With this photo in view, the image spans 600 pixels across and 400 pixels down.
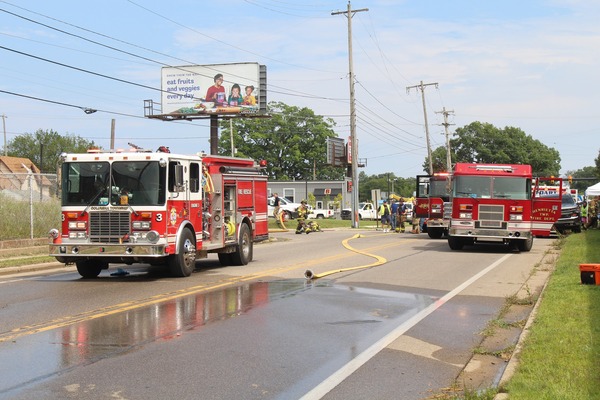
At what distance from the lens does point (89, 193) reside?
14.2 meters

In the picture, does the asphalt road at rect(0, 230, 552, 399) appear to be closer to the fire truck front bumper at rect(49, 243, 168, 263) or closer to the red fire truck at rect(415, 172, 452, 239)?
the fire truck front bumper at rect(49, 243, 168, 263)

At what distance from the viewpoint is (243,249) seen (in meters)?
18.0

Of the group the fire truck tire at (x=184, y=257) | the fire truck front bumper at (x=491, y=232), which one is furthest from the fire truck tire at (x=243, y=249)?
the fire truck front bumper at (x=491, y=232)

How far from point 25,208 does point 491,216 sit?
15346 mm

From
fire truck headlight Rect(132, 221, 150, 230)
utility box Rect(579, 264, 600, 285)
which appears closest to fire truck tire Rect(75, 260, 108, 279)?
fire truck headlight Rect(132, 221, 150, 230)

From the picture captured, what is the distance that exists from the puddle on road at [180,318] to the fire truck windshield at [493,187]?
32.7 ft

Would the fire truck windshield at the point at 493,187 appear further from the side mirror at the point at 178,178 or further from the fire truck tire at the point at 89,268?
the fire truck tire at the point at 89,268

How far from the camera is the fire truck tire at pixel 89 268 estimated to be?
14.9 m

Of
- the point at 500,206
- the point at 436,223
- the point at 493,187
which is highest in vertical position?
the point at 493,187

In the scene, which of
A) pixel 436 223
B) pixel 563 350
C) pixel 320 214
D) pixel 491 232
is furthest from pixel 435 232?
pixel 320 214

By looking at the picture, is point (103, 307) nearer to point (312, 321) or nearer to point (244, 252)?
point (312, 321)

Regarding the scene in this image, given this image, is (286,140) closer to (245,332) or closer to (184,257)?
(184,257)

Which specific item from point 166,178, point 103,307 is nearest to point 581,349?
point 103,307

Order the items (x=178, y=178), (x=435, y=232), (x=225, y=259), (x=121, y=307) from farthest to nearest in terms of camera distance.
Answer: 1. (x=435, y=232)
2. (x=225, y=259)
3. (x=178, y=178)
4. (x=121, y=307)
